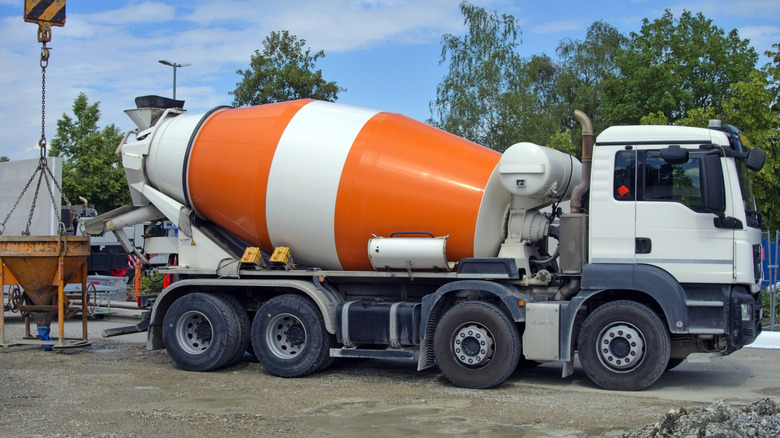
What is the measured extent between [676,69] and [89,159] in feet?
81.7

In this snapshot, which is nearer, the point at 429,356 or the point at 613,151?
the point at 613,151

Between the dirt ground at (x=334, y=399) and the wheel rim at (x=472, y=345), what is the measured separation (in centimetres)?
35

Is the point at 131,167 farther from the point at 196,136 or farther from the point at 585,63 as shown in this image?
the point at 585,63

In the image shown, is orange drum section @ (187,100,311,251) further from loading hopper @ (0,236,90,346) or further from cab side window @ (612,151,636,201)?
cab side window @ (612,151,636,201)

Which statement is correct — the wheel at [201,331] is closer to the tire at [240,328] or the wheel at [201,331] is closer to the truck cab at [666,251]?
the tire at [240,328]

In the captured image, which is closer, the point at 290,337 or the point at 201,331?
the point at 290,337

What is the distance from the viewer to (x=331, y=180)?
10.2 m

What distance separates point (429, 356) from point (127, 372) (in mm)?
3969

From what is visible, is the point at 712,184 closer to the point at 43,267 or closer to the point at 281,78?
the point at 43,267

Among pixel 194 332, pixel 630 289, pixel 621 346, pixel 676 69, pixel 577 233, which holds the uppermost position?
pixel 676 69

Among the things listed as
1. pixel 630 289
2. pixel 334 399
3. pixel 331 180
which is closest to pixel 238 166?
pixel 331 180

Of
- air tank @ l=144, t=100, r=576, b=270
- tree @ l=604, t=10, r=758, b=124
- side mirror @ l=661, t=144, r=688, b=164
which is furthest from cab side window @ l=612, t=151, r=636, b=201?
tree @ l=604, t=10, r=758, b=124

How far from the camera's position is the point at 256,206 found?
1072cm

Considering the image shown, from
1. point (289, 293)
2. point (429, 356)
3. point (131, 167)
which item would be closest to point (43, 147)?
point (131, 167)
